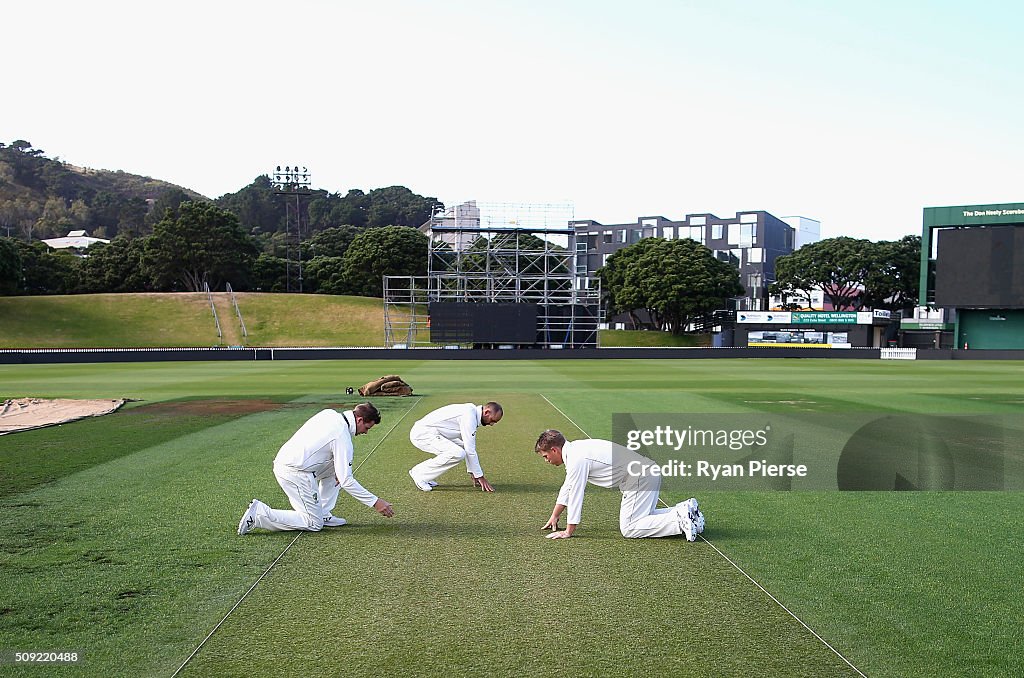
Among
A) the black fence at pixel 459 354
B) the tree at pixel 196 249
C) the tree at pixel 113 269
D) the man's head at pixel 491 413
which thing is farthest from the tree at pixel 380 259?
the man's head at pixel 491 413

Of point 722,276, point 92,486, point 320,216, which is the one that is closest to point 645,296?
point 722,276

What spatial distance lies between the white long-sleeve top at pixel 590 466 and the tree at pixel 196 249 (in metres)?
91.8

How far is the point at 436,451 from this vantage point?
398 inches

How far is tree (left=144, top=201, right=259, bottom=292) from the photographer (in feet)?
300

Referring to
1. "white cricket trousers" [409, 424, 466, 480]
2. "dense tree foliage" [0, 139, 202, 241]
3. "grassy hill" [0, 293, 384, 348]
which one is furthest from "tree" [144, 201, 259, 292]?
"white cricket trousers" [409, 424, 466, 480]

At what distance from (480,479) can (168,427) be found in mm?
9335

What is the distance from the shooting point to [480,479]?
32.5 ft

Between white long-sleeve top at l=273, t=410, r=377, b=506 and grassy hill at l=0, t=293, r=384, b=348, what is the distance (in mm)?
65476

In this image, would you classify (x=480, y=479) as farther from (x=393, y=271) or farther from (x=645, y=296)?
(x=393, y=271)

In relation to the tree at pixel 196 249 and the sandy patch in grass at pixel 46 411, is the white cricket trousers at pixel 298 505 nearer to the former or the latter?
the sandy patch in grass at pixel 46 411

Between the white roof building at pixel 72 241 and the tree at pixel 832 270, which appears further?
the white roof building at pixel 72 241

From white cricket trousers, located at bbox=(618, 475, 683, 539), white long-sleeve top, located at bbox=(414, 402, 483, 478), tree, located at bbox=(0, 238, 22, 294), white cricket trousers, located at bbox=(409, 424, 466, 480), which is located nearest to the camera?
white cricket trousers, located at bbox=(618, 475, 683, 539)

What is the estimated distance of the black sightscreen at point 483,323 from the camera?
49.8 meters

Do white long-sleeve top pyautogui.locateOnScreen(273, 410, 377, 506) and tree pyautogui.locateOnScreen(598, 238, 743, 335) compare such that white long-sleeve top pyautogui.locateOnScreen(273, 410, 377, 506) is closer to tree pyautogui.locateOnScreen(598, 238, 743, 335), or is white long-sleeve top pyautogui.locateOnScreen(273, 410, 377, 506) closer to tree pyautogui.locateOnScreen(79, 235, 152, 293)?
tree pyautogui.locateOnScreen(598, 238, 743, 335)
